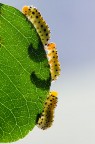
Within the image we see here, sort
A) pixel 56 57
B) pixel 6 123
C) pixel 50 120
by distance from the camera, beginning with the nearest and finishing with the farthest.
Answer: pixel 6 123 < pixel 50 120 < pixel 56 57

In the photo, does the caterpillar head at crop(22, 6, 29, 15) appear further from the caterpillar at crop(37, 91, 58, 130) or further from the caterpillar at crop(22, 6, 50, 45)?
the caterpillar at crop(37, 91, 58, 130)

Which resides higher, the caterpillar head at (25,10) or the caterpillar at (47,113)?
the caterpillar head at (25,10)

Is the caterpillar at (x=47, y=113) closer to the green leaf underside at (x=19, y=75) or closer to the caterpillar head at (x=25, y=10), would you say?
the green leaf underside at (x=19, y=75)

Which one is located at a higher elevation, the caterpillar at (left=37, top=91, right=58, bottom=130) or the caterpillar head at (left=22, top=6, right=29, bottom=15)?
the caterpillar head at (left=22, top=6, right=29, bottom=15)

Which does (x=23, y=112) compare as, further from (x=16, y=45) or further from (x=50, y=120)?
(x=16, y=45)

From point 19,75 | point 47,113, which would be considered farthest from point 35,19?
point 47,113

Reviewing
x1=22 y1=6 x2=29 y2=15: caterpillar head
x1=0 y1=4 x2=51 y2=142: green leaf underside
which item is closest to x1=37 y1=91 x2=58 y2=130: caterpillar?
x1=0 y1=4 x2=51 y2=142: green leaf underside

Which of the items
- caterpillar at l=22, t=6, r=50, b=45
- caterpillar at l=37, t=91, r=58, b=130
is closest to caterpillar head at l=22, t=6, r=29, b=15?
caterpillar at l=22, t=6, r=50, b=45

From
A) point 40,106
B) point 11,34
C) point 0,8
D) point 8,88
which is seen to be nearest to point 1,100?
point 8,88

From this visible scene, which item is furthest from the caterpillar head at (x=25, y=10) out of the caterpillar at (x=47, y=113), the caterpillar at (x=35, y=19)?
the caterpillar at (x=47, y=113)
